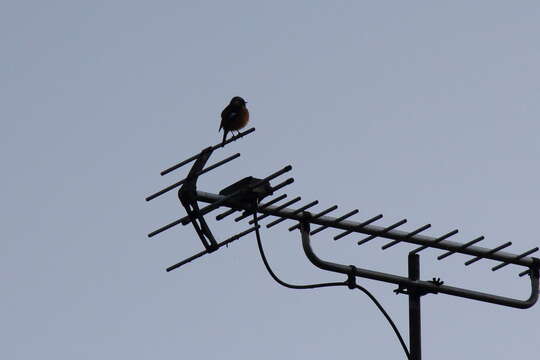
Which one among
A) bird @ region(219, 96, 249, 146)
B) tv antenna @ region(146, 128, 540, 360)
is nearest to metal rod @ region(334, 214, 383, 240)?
tv antenna @ region(146, 128, 540, 360)

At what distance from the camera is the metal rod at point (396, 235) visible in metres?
5.72

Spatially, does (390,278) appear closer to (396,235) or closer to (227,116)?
(396,235)

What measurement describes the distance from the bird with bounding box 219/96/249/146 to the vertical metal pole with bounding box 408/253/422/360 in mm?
4752

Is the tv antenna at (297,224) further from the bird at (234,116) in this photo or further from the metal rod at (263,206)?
the bird at (234,116)

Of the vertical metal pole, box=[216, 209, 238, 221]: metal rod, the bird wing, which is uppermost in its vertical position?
the bird wing

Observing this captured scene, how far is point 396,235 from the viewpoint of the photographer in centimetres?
609

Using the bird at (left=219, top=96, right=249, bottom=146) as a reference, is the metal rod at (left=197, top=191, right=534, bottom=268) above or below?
below

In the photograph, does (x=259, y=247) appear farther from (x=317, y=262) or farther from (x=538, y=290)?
(x=538, y=290)

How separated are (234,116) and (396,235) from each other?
4.71 meters

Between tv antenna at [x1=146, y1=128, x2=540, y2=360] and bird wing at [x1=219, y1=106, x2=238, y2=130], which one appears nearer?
tv antenna at [x1=146, y1=128, x2=540, y2=360]

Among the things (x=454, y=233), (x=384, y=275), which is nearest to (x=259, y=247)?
(x=384, y=275)

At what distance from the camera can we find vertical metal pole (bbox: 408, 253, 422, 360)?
5449mm

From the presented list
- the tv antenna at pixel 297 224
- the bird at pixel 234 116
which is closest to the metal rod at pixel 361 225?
the tv antenna at pixel 297 224

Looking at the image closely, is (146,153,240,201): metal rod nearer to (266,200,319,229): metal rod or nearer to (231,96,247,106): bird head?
(266,200,319,229): metal rod
